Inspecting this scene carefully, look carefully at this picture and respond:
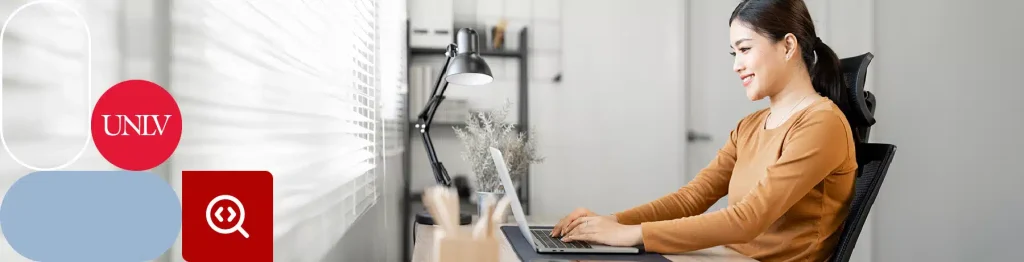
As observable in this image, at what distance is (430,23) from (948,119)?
85.5 inches

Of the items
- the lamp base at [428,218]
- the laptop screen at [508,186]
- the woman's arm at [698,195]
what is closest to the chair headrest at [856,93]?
the woman's arm at [698,195]

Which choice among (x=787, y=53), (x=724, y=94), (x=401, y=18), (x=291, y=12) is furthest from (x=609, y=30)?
(x=291, y=12)

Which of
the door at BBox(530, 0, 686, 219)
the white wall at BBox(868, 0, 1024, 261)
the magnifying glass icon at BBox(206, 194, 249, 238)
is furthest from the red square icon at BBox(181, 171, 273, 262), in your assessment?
the white wall at BBox(868, 0, 1024, 261)

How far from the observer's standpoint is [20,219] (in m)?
0.30

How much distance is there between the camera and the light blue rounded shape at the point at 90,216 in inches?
11.6

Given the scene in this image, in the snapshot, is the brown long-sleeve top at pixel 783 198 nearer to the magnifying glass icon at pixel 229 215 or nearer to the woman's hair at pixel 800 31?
the woman's hair at pixel 800 31

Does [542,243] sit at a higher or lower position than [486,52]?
lower

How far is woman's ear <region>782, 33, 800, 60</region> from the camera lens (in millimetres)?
1206

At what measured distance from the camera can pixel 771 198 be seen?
1048 millimetres

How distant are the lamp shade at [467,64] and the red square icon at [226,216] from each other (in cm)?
101

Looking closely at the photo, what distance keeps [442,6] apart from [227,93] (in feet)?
6.05

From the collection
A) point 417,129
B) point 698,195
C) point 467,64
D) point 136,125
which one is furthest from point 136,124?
point 417,129

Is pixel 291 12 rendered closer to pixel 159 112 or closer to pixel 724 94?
pixel 159 112

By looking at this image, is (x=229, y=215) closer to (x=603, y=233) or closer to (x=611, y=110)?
(x=603, y=233)
